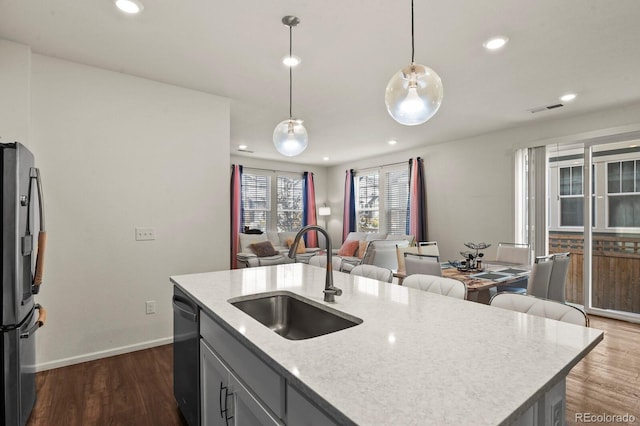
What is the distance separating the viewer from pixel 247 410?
112 centimetres

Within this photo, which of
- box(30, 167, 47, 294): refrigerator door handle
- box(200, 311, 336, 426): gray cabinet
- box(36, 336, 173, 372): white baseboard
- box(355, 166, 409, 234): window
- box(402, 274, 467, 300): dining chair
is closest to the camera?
box(200, 311, 336, 426): gray cabinet

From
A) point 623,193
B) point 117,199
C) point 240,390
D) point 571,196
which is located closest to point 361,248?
point 571,196

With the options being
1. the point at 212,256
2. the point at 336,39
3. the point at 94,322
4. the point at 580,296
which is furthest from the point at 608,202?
the point at 94,322

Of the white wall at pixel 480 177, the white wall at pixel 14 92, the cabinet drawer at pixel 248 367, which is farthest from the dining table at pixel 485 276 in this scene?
the white wall at pixel 14 92

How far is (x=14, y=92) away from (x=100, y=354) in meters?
2.22

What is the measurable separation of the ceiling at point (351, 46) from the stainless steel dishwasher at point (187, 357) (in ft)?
6.06

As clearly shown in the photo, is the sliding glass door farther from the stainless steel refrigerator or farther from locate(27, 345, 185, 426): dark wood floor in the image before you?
the stainless steel refrigerator

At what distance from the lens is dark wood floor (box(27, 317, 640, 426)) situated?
202cm

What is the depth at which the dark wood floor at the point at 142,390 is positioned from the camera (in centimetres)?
202

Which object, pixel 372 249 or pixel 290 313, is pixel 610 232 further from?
pixel 290 313

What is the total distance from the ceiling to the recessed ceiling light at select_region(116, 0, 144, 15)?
5 cm

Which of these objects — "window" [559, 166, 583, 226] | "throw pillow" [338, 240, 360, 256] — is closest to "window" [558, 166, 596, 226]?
"window" [559, 166, 583, 226]

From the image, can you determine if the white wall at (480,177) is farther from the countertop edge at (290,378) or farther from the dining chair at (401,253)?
the countertop edge at (290,378)

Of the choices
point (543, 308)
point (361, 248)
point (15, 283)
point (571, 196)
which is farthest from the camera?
point (361, 248)
